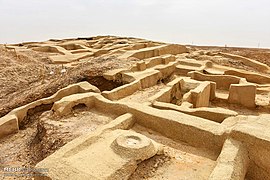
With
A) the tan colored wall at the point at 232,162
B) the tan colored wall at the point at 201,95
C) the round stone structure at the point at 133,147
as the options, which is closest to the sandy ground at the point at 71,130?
the round stone structure at the point at 133,147

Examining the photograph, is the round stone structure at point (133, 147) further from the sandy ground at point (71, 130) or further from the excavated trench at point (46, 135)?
the excavated trench at point (46, 135)

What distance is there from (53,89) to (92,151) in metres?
5.30

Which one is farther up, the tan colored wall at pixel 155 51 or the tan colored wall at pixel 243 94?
the tan colored wall at pixel 155 51

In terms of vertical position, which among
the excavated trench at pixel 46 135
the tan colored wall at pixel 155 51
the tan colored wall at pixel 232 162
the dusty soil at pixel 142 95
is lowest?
the excavated trench at pixel 46 135

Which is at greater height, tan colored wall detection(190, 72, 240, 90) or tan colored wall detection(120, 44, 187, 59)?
tan colored wall detection(120, 44, 187, 59)

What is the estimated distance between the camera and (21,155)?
541cm

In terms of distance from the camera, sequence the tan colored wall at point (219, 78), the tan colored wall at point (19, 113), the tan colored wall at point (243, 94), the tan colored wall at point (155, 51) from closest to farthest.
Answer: the tan colored wall at point (19, 113)
the tan colored wall at point (243, 94)
the tan colored wall at point (219, 78)
the tan colored wall at point (155, 51)

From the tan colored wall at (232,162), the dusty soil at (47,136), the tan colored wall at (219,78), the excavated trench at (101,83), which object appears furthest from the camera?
the tan colored wall at (219,78)

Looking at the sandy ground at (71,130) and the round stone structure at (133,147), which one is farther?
the sandy ground at (71,130)

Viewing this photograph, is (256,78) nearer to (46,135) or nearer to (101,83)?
(101,83)

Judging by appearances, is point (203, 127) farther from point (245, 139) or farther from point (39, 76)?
point (39, 76)

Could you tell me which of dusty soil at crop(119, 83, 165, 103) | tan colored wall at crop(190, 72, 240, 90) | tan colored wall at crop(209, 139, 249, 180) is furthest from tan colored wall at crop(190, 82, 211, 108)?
tan colored wall at crop(209, 139, 249, 180)

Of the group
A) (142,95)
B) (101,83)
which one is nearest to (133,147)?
(142,95)

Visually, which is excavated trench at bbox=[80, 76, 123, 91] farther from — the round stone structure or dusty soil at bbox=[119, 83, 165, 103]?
the round stone structure
